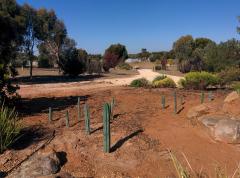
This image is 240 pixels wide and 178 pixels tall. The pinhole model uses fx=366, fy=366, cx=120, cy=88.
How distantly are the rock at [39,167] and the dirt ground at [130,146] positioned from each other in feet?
0.66

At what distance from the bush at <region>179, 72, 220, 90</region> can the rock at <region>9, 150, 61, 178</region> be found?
12.3m

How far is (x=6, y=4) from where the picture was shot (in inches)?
1106

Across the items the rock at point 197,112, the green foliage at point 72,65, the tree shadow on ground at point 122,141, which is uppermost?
the green foliage at point 72,65

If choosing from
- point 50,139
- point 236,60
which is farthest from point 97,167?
A: point 236,60

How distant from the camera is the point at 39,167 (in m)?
5.88

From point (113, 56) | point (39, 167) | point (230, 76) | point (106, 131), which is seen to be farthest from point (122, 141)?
point (113, 56)

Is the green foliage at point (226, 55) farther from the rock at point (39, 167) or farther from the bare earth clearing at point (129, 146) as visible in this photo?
the rock at point (39, 167)

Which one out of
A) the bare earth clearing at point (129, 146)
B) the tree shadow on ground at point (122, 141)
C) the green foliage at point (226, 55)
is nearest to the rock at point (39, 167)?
the bare earth clearing at point (129, 146)

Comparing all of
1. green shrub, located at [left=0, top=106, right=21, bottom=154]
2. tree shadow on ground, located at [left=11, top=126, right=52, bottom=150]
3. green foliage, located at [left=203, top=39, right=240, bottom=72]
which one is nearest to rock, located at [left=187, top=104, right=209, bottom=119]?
tree shadow on ground, located at [left=11, top=126, right=52, bottom=150]

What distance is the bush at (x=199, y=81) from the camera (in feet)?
57.5

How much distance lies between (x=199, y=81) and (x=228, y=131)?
1004 centimetres

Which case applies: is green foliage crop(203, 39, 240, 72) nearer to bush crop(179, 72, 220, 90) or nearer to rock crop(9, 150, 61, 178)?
bush crop(179, 72, 220, 90)

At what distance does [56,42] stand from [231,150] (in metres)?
34.1

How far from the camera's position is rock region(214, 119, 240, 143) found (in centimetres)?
764
